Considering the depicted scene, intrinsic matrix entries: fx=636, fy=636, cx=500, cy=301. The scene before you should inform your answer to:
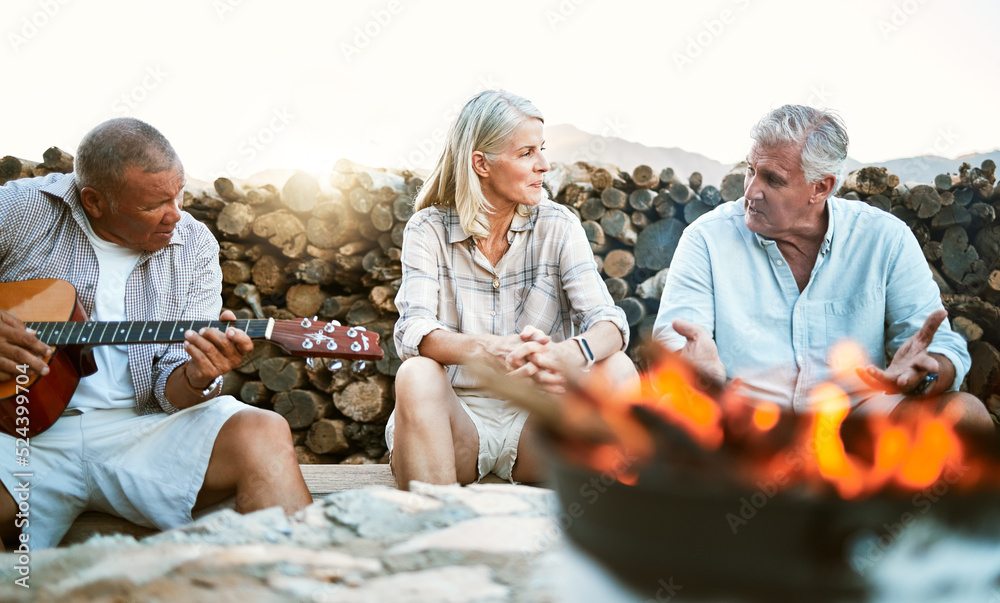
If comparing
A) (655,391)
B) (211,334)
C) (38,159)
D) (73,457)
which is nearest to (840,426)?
(655,391)

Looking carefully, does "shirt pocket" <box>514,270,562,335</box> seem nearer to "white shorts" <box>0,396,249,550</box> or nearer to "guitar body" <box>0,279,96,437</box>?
"white shorts" <box>0,396,249,550</box>

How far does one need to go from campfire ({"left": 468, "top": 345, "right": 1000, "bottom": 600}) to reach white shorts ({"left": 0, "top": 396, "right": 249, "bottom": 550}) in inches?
52.5

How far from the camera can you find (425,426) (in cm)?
187

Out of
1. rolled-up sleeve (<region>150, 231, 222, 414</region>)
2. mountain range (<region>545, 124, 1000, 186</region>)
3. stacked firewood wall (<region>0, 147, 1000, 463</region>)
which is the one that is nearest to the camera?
rolled-up sleeve (<region>150, 231, 222, 414</region>)

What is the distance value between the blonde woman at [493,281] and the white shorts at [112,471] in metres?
0.59

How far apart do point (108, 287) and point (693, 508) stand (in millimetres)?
1962

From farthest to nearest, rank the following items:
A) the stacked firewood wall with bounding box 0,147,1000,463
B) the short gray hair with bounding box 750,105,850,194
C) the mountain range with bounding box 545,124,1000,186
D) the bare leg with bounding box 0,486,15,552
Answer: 1. the mountain range with bounding box 545,124,1000,186
2. the stacked firewood wall with bounding box 0,147,1000,463
3. the short gray hair with bounding box 750,105,850,194
4. the bare leg with bounding box 0,486,15,552

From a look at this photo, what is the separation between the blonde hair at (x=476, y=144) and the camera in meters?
2.26

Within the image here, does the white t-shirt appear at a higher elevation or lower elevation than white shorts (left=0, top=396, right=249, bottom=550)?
higher

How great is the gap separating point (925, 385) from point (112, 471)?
2.35 meters

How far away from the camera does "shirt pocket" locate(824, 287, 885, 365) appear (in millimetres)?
2176

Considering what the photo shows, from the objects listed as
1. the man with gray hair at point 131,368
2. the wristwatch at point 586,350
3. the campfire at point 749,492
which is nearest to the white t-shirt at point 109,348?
the man with gray hair at point 131,368

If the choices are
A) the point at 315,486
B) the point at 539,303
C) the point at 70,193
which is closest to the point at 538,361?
the point at 539,303

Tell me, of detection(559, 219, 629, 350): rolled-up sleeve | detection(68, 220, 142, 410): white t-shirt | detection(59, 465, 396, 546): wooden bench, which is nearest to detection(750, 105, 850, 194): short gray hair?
detection(559, 219, 629, 350): rolled-up sleeve
